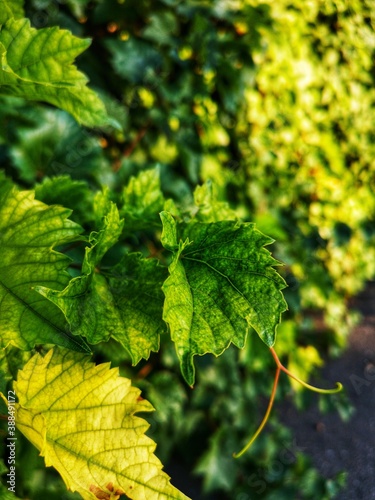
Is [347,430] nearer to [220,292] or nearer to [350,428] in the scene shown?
[350,428]

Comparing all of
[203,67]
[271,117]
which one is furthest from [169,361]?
[271,117]

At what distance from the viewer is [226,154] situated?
7.98 feet

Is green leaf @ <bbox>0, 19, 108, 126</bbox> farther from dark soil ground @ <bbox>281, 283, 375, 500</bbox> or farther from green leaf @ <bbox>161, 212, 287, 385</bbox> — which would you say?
dark soil ground @ <bbox>281, 283, 375, 500</bbox>

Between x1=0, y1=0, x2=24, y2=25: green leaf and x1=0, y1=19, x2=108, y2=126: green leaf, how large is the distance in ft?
0.05

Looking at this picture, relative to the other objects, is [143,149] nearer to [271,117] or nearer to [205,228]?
[271,117]

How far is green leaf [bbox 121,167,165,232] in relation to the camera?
2.68ft

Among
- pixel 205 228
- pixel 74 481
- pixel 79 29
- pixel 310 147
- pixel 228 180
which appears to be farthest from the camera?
pixel 310 147

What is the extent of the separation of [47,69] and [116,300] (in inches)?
13.4

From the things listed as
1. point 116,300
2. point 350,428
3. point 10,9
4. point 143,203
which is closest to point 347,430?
point 350,428

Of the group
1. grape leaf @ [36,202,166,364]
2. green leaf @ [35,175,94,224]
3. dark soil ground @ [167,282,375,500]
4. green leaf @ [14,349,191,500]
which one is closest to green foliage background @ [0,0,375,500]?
green leaf @ [35,175,94,224]

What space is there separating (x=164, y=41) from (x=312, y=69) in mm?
1216

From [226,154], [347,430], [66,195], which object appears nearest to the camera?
[66,195]

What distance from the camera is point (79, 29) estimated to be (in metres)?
1.64

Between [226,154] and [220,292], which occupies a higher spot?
[220,292]
